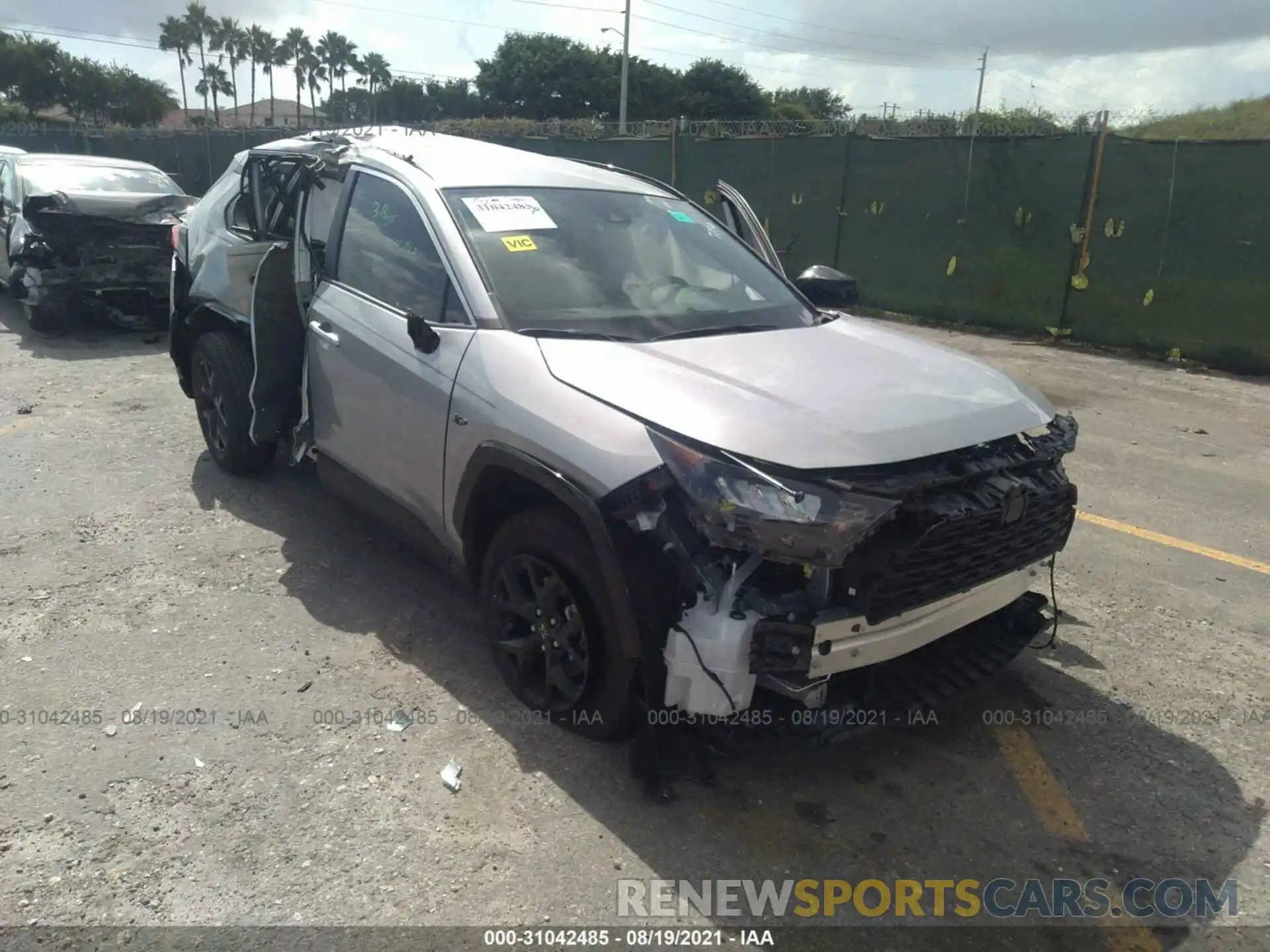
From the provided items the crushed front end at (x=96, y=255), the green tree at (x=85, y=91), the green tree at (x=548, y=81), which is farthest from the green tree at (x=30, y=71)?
the crushed front end at (x=96, y=255)

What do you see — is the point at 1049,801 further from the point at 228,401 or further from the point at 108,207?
the point at 108,207

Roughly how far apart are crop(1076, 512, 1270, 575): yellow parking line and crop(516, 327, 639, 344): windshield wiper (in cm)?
331

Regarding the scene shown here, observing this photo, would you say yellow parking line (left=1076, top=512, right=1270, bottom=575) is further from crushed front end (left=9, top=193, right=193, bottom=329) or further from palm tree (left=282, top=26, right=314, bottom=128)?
palm tree (left=282, top=26, right=314, bottom=128)

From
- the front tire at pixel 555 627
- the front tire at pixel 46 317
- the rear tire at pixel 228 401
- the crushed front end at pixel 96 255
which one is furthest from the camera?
the front tire at pixel 46 317

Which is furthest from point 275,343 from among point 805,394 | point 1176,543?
point 1176,543

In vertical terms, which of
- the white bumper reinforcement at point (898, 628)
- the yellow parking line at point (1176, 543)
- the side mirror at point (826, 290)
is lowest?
the yellow parking line at point (1176, 543)

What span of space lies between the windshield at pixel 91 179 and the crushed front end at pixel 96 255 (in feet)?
1.70

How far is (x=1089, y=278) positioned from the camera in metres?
10.5

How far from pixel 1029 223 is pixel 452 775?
1031 centimetres

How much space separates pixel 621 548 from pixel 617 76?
77.4 meters

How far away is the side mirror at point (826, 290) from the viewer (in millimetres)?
4457

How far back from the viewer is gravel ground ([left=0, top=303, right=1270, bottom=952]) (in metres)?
2.57

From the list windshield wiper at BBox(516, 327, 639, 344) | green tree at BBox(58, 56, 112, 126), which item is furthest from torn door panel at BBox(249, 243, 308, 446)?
green tree at BBox(58, 56, 112, 126)

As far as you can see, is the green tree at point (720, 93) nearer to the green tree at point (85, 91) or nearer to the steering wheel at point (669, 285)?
the green tree at point (85, 91)
